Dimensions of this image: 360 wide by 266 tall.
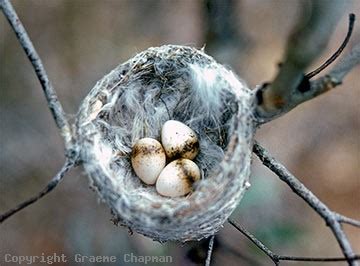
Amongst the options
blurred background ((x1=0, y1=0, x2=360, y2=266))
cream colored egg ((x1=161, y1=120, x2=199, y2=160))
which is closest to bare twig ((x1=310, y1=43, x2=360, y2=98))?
cream colored egg ((x1=161, y1=120, x2=199, y2=160))

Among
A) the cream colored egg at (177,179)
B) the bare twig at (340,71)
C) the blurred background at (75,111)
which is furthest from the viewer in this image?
the blurred background at (75,111)

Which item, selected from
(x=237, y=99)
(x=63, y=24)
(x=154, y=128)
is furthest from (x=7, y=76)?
(x=237, y=99)

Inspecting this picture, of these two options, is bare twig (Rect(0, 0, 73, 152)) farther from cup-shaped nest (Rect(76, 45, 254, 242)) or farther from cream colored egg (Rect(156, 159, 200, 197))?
cream colored egg (Rect(156, 159, 200, 197))

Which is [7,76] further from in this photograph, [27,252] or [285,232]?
[285,232]

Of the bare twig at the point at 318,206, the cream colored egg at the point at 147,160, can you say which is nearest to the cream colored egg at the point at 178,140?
the cream colored egg at the point at 147,160

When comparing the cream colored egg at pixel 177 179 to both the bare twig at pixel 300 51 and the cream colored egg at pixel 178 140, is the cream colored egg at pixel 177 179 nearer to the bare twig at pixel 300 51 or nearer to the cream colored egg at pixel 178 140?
the cream colored egg at pixel 178 140

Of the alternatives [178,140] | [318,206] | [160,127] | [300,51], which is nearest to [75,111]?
[160,127]

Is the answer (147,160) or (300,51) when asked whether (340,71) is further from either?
(147,160)
